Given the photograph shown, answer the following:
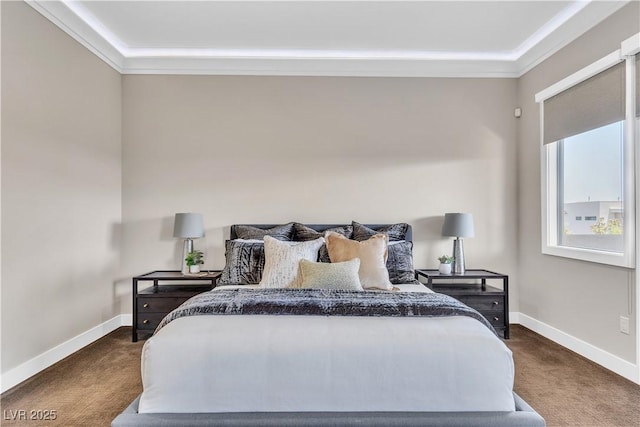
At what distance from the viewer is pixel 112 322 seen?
3.72 m

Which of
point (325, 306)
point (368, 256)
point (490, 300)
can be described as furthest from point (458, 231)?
point (325, 306)

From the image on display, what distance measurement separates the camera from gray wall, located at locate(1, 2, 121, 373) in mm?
2523

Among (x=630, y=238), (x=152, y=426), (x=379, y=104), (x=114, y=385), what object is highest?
(x=379, y=104)

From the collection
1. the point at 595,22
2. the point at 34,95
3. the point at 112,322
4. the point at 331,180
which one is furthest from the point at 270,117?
the point at 595,22

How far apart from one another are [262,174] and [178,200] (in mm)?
983

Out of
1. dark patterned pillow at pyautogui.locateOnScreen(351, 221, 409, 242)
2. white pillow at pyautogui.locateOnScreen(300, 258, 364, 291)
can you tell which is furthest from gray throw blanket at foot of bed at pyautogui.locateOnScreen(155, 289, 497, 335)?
dark patterned pillow at pyautogui.locateOnScreen(351, 221, 409, 242)

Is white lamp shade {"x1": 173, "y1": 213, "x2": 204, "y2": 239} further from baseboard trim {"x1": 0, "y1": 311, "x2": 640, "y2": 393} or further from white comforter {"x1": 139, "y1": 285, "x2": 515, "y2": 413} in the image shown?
white comforter {"x1": 139, "y1": 285, "x2": 515, "y2": 413}

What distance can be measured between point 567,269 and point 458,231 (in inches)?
39.4

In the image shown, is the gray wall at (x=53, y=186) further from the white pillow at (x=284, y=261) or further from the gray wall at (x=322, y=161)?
the white pillow at (x=284, y=261)

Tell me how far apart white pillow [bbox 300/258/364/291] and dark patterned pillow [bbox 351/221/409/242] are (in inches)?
30.8

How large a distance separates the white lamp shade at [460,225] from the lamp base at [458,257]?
97 mm

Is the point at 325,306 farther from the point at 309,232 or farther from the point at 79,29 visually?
the point at 79,29

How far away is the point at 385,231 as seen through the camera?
12.0 ft

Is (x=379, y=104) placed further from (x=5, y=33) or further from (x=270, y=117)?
(x=5, y=33)
